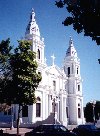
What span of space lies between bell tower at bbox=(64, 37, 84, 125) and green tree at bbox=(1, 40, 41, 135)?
124 feet

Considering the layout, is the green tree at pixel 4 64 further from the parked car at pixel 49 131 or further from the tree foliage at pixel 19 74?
the parked car at pixel 49 131

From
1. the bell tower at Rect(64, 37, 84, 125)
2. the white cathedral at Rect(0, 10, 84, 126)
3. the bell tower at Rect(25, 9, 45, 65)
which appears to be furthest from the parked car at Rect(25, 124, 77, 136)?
the bell tower at Rect(64, 37, 84, 125)

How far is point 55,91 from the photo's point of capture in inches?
2359

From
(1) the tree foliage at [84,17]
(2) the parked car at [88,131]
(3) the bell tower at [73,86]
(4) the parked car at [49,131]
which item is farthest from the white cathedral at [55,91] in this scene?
(1) the tree foliage at [84,17]

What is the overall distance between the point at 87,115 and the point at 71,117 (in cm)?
2561

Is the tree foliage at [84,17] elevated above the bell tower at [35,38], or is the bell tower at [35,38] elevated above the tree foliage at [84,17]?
the bell tower at [35,38]

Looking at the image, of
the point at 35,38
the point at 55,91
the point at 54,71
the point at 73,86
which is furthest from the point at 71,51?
the point at 35,38

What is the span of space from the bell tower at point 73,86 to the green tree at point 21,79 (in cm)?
3776

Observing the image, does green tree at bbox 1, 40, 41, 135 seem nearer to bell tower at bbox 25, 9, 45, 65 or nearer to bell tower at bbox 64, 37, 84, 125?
bell tower at bbox 25, 9, 45, 65

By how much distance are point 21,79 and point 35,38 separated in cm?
2441

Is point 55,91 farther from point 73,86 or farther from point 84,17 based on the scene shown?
point 84,17

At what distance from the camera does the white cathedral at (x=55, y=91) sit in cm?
4988

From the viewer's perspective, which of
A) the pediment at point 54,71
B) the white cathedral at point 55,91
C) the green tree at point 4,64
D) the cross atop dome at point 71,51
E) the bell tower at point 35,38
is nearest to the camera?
the green tree at point 4,64

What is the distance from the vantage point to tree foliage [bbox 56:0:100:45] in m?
11.4
